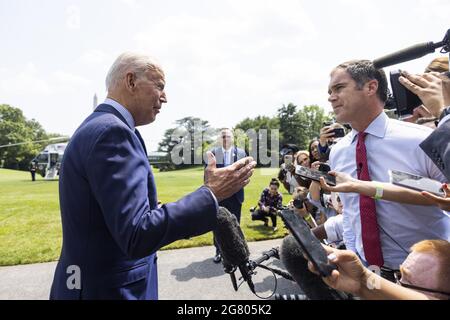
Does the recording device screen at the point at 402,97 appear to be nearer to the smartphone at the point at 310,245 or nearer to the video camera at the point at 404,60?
the video camera at the point at 404,60

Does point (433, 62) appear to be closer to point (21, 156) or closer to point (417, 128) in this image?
point (417, 128)

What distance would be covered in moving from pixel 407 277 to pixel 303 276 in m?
0.50

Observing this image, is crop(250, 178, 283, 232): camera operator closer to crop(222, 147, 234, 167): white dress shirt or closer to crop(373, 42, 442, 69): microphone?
crop(222, 147, 234, 167): white dress shirt

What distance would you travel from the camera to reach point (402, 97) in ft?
6.79

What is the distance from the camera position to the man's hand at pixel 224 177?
5.08 feet

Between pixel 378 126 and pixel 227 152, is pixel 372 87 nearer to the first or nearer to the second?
pixel 378 126

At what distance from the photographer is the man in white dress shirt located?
2062 millimetres

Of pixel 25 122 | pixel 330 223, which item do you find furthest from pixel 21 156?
pixel 330 223

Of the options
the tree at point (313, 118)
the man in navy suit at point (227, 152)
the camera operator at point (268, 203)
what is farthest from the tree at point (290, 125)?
the man in navy suit at point (227, 152)

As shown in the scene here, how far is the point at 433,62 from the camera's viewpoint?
2.47 m

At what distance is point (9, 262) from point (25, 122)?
90.4 meters

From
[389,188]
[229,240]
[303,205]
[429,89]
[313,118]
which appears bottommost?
[303,205]

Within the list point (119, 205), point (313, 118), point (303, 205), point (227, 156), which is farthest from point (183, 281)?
point (313, 118)

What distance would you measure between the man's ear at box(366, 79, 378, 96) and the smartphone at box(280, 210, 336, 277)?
1.53 m
